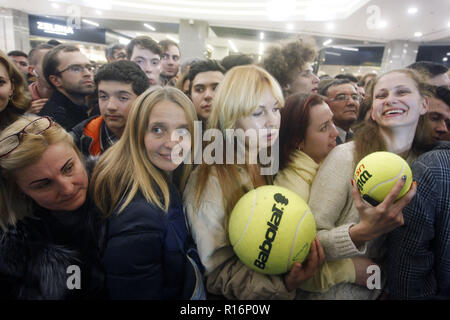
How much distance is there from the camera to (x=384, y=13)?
21.1ft

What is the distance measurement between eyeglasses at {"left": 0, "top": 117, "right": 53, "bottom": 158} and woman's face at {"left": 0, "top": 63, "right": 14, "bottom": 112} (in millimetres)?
700

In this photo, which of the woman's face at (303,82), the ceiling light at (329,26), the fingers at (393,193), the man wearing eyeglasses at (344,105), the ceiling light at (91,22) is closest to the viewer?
the fingers at (393,193)

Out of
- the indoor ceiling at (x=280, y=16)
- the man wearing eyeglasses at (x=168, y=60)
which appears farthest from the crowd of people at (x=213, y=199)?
the indoor ceiling at (x=280, y=16)

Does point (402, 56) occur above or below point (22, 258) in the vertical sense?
above

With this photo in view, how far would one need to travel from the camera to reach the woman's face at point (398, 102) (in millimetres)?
1178

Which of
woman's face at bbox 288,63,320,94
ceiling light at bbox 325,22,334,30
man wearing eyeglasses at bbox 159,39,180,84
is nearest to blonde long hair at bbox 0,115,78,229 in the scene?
woman's face at bbox 288,63,320,94

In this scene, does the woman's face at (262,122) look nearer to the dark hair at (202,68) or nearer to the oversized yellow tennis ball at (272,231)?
the oversized yellow tennis ball at (272,231)

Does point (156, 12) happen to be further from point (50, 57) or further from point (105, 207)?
point (105, 207)

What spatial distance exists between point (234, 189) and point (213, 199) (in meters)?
0.12

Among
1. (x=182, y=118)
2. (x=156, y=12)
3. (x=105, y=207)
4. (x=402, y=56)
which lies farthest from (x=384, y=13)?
(x=105, y=207)

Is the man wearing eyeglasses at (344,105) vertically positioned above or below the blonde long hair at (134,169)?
above

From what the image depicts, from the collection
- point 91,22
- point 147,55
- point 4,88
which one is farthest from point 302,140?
point 91,22

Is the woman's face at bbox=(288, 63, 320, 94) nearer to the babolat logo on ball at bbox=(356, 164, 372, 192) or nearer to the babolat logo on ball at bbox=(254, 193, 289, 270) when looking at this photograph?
the babolat logo on ball at bbox=(356, 164, 372, 192)

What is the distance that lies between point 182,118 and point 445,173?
126cm
